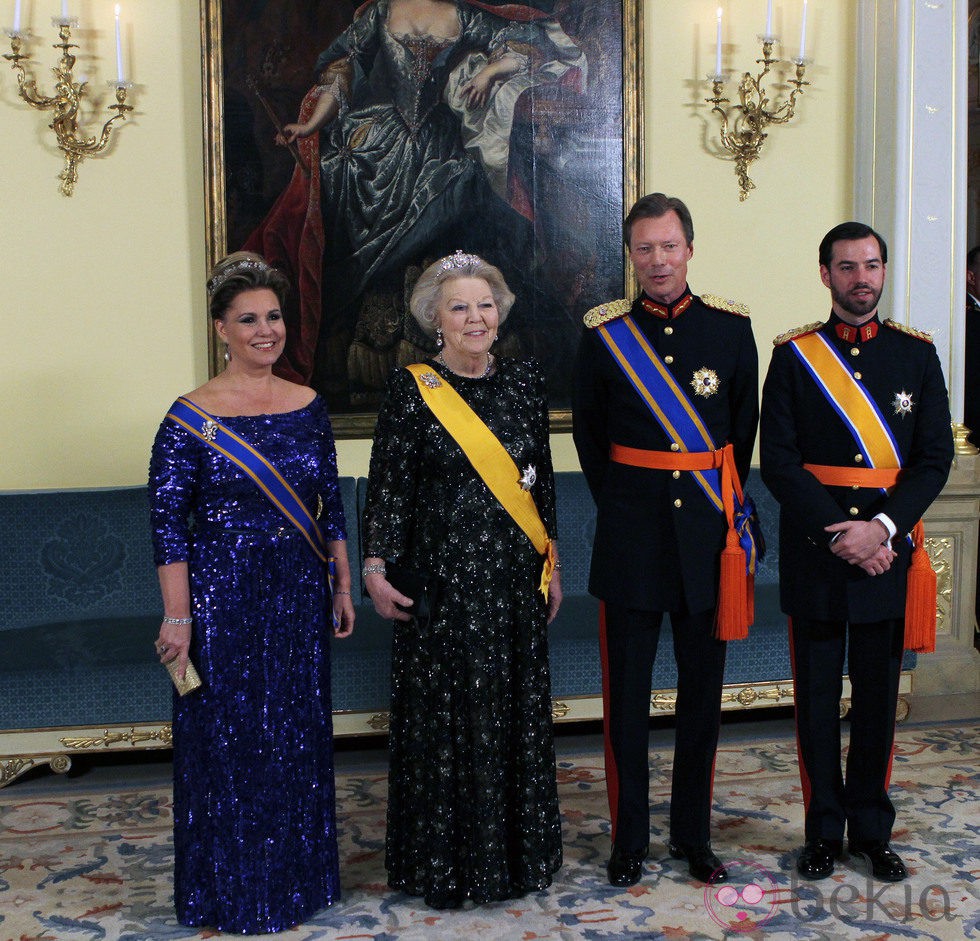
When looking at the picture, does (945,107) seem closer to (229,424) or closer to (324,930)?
(229,424)

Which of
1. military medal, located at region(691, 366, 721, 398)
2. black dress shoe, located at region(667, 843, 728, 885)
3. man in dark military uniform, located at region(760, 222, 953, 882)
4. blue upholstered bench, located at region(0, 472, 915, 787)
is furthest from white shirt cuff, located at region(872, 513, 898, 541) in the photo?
blue upholstered bench, located at region(0, 472, 915, 787)

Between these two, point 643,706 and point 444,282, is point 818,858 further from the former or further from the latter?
point 444,282

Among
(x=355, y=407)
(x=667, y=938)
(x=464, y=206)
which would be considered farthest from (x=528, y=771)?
(x=464, y=206)

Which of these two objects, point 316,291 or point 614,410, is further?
point 316,291

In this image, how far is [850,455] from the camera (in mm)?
2770

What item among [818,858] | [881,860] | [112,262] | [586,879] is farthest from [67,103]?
[881,860]

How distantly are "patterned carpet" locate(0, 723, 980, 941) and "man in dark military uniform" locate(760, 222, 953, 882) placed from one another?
6.6 inches

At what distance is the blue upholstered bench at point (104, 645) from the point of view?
3750 millimetres

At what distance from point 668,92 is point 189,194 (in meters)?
2.03

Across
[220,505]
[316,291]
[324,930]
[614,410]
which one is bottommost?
[324,930]

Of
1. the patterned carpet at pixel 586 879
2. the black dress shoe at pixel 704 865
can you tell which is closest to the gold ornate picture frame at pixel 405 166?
the patterned carpet at pixel 586 879

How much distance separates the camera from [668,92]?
4750 mm

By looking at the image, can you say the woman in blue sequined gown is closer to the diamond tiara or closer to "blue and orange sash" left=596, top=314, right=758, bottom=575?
the diamond tiara

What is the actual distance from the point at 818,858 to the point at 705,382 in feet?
4.03
